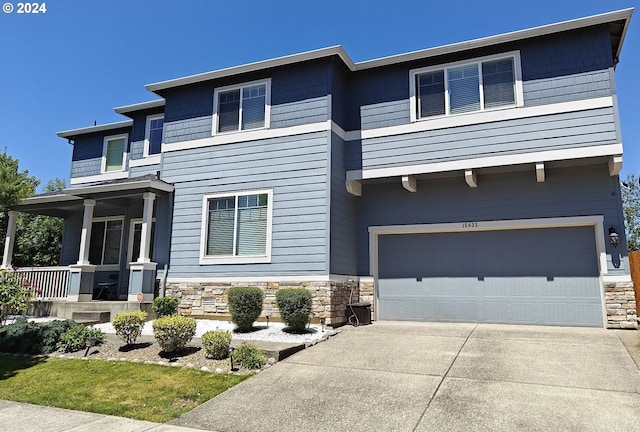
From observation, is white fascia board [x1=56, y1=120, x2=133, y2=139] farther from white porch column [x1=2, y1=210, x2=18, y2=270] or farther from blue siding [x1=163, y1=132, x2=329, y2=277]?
blue siding [x1=163, y1=132, x2=329, y2=277]

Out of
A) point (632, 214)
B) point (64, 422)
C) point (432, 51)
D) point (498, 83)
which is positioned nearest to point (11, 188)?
point (64, 422)

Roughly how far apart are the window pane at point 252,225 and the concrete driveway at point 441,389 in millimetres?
3554

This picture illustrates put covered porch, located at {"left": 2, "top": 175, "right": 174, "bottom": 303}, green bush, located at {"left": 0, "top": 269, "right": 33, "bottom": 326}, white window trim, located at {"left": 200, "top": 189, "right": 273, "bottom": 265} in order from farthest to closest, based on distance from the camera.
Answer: covered porch, located at {"left": 2, "top": 175, "right": 174, "bottom": 303} → white window trim, located at {"left": 200, "top": 189, "right": 273, "bottom": 265} → green bush, located at {"left": 0, "top": 269, "right": 33, "bottom": 326}

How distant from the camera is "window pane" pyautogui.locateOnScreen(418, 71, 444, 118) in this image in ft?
35.5

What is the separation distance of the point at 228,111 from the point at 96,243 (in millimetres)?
6848

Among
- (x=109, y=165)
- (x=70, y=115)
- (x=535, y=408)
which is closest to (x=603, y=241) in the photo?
(x=535, y=408)

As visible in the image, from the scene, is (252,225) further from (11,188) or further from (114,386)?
(114,386)

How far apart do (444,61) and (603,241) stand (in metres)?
5.39

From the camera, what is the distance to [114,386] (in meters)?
6.26

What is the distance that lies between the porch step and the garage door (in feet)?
22.4

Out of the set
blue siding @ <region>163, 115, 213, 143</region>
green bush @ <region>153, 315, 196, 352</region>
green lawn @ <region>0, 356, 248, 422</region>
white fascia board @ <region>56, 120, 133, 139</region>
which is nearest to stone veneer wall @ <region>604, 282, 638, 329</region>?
green lawn @ <region>0, 356, 248, 422</region>

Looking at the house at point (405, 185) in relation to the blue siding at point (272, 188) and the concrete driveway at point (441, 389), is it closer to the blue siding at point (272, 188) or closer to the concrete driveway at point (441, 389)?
the blue siding at point (272, 188)

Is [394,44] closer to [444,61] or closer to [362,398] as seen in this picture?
[444,61]

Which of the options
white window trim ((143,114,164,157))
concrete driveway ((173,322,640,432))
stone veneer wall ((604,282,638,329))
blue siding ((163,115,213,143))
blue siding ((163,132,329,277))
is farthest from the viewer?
white window trim ((143,114,164,157))
